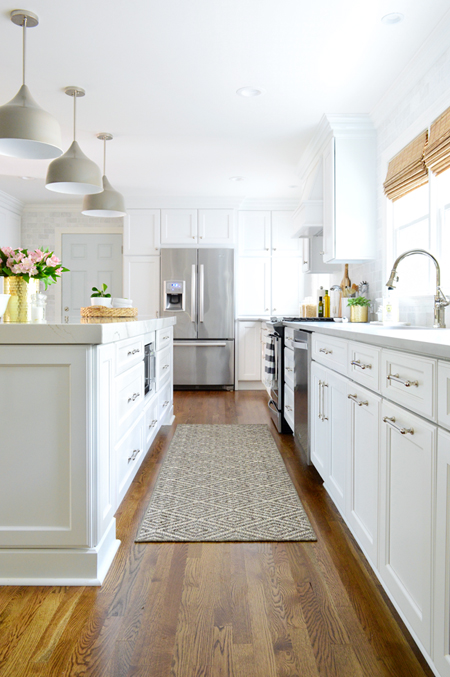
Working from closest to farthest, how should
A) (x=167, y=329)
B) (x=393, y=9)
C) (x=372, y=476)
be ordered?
1. (x=372, y=476)
2. (x=393, y=9)
3. (x=167, y=329)

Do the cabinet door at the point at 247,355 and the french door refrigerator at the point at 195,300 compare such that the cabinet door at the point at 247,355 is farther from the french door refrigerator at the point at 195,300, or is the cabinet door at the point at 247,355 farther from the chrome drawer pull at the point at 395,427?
the chrome drawer pull at the point at 395,427

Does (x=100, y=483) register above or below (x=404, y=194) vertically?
below

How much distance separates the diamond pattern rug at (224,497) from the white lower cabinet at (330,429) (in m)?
0.20

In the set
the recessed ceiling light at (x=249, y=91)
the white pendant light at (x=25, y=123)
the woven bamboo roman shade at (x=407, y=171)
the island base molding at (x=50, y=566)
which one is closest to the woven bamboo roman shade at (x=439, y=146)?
the woven bamboo roman shade at (x=407, y=171)

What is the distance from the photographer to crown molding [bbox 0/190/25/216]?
611 cm

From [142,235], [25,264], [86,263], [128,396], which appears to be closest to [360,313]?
[128,396]

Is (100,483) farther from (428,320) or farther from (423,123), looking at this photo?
(423,123)

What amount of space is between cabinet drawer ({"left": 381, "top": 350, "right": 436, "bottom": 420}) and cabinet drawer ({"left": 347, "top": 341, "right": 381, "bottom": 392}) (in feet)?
0.20

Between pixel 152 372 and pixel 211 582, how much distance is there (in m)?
1.63

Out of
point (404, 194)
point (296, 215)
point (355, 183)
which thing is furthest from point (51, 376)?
point (296, 215)

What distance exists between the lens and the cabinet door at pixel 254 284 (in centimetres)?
636

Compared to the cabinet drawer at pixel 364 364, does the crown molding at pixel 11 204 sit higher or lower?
higher

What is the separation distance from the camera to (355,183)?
378cm

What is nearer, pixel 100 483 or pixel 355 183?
pixel 100 483
